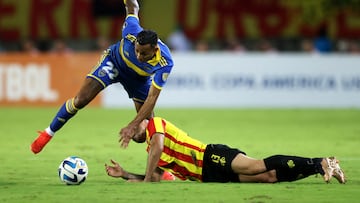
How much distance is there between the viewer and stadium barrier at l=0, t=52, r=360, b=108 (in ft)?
82.6

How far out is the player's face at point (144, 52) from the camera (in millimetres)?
11555

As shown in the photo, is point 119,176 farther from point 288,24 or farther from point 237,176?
point 288,24

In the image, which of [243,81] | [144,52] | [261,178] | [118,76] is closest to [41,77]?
[243,81]

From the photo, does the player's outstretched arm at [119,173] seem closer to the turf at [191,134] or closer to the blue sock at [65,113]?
the turf at [191,134]

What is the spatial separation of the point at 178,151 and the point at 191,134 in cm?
781

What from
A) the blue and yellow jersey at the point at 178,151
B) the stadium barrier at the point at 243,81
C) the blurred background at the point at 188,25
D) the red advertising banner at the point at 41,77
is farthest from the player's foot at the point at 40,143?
the blurred background at the point at 188,25

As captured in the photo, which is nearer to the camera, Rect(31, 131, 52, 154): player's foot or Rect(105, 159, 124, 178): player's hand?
Rect(105, 159, 124, 178): player's hand

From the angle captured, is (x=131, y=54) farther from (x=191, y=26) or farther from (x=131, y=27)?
(x=191, y=26)

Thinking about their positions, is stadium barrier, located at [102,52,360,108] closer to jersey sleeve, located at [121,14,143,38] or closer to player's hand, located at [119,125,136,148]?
jersey sleeve, located at [121,14,143,38]

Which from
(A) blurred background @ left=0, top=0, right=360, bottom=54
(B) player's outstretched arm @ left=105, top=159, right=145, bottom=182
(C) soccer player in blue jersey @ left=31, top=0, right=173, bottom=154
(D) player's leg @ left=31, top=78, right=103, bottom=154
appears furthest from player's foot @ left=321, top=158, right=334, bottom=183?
(A) blurred background @ left=0, top=0, right=360, bottom=54

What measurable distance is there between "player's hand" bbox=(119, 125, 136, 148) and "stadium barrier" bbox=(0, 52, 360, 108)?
47.4ft

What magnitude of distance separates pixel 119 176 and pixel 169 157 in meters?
0.63

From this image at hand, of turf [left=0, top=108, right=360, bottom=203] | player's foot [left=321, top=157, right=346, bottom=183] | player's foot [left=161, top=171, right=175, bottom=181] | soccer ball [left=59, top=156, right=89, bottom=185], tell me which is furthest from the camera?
player's foot [left=161, top=171, right=175, bottom=181]

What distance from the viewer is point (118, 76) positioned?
12883 millimetres
